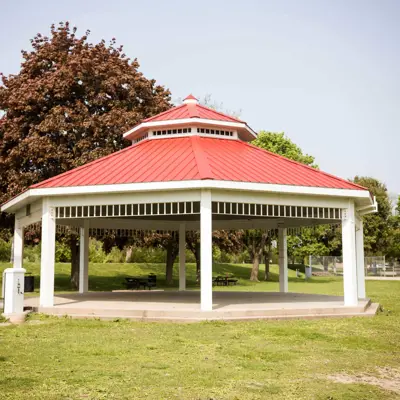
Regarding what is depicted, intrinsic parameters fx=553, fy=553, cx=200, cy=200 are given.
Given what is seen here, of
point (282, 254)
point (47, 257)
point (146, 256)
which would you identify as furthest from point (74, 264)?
point (146, 256)

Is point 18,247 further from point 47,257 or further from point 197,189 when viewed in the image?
point 197,189

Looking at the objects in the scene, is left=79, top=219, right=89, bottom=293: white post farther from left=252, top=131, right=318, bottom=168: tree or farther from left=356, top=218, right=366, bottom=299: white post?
left=252, top=131, right=318, bottom=168: tree

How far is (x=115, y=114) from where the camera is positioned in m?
30.6

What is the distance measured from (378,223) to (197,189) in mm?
60692

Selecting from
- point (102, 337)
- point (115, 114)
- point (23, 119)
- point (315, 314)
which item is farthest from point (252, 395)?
point (23, 119)

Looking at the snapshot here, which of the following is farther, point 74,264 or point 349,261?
point 74,264

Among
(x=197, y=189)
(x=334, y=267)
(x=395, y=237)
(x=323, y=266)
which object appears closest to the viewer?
(x=197, y=189)

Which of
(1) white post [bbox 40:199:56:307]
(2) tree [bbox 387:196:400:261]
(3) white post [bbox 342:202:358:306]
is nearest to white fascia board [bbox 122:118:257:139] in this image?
(1) white post [bbox 40:199:56:307]

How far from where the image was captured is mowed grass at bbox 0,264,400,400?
7801 millimetres

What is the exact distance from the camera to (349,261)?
17312 mm

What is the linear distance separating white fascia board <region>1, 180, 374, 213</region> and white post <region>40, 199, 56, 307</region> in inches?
25.3

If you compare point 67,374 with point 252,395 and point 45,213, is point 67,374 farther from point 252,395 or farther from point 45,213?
point 45,213

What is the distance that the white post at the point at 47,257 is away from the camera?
674 inches

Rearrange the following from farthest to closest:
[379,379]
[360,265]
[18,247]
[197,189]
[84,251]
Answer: [84,251]
[360,265]
[18,247]
[197,189]
[379,379]
